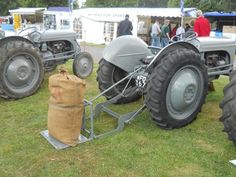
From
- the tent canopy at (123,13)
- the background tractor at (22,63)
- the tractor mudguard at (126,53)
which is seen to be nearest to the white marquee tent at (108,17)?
the tent canopy at (123,13)

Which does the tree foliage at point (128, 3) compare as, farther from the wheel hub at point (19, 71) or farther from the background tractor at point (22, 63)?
the wheel hub at point (19, 71)

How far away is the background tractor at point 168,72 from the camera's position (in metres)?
4.40

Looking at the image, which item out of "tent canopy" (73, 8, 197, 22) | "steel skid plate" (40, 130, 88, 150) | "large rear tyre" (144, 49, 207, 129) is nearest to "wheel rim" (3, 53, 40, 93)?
"steel skid plate" (40, 130, 88, 150)

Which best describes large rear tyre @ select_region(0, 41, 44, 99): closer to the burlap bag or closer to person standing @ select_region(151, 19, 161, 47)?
the burlap bag

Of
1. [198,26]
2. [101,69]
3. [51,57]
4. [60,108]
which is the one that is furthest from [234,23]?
[60,108]

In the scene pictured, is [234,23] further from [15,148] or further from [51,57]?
[15,148]

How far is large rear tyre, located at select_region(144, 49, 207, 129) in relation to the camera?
4.36 metres

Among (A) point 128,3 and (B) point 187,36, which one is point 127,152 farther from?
(A) point 128,3

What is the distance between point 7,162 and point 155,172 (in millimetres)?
1699

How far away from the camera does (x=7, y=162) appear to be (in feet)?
12.4

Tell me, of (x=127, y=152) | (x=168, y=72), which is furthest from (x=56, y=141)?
Result: (x=168, y=72)

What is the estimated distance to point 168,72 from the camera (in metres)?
4.38

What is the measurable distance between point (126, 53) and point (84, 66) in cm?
326

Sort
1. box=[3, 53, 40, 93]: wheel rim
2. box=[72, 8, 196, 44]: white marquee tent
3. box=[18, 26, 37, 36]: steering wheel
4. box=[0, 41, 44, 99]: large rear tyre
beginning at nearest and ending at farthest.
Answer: box=[0, 41, 44, 99]: large rear tyre, box=[3, 53, 40, 93]: wheel rim, box=[18, 26, 37, 36]: steering wheel, box=[72, 8, 196, 44]: white marquee tent
